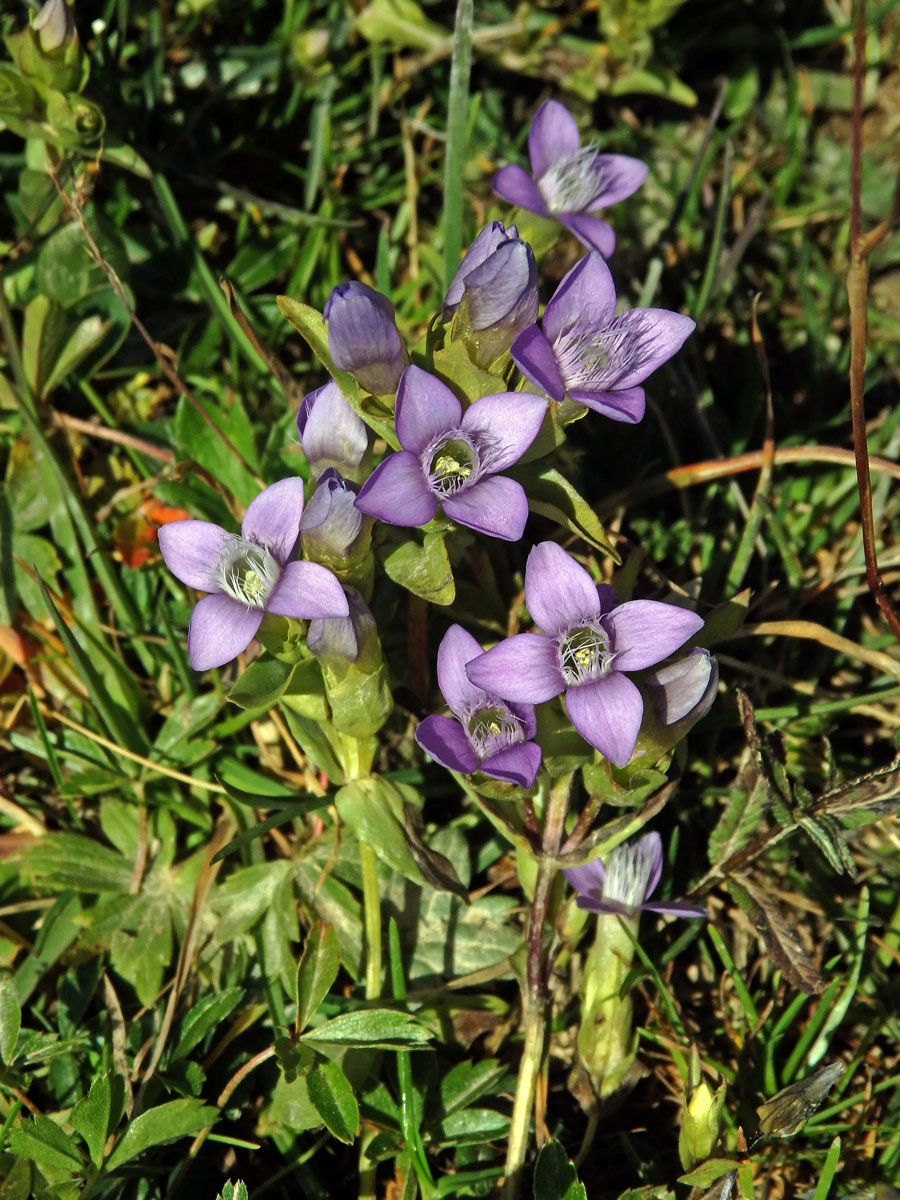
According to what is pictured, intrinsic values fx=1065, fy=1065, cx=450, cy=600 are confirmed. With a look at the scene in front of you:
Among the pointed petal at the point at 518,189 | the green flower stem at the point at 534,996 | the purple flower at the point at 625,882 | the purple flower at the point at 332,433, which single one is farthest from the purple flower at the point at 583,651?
the pointed petal at the point at 518,189

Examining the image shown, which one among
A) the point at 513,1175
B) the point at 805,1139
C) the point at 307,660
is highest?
the point at 307,660

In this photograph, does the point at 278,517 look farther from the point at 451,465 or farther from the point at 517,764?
the point at 517,764

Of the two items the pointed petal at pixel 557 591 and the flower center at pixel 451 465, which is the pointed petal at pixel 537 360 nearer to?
the flower center at pixel 451 465

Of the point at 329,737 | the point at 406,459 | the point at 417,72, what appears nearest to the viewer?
the point at 406,459

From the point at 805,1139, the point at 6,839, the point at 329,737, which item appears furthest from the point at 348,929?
the point at 805,1139

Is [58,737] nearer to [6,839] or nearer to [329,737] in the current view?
[6,839]

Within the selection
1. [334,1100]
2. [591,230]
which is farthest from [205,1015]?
[591,230]

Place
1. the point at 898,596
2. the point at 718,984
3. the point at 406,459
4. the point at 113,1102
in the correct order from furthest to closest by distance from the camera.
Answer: the point at 898,596, the point at 718,984, the point at 113,1102, the point at 406,459

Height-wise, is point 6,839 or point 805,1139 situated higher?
point 6,839
